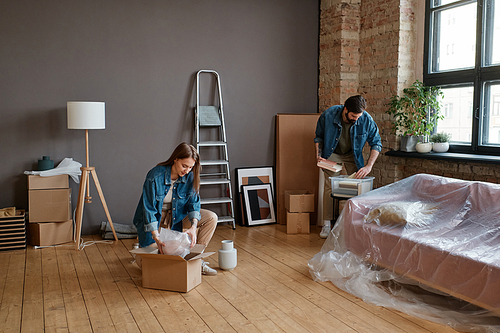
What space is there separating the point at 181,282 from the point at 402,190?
1.92 metres

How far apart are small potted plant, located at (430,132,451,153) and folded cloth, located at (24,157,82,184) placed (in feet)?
12.2

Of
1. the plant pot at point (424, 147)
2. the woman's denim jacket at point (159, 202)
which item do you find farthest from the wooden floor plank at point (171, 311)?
the plant pot at point (424, 147)

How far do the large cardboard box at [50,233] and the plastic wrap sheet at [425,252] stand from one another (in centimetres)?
254

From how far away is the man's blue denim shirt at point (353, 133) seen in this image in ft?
14.8

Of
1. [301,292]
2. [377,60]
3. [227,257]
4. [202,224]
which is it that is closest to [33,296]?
[202,224]

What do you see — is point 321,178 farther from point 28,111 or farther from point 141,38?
point 28,111

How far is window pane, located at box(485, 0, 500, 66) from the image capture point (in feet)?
13.6

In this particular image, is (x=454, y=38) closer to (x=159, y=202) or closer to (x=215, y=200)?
(x=215, y=200)

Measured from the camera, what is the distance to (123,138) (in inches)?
189

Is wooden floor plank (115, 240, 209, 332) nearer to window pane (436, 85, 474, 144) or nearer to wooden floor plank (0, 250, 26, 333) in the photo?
wooden floor plank (0, 250, 26, 333)

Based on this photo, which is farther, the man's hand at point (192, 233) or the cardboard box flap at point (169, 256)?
the man's hand at point (192, 233)

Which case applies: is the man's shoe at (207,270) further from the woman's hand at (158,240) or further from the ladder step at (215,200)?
the ladder step at (215,200)

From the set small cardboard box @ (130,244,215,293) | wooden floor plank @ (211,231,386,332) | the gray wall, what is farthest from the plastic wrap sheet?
the gray wall

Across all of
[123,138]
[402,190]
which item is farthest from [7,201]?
[402,190]
